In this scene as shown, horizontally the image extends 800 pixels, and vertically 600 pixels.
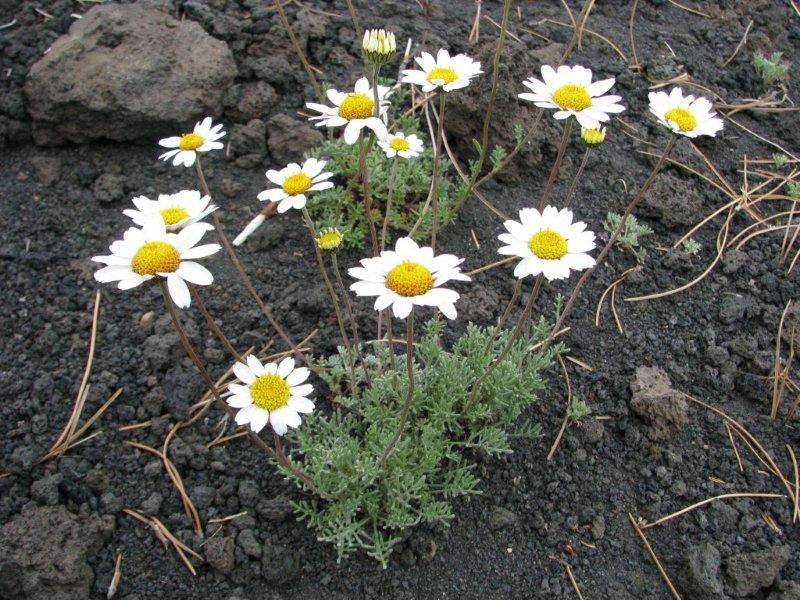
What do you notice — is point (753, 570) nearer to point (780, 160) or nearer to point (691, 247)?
point (691, 247)

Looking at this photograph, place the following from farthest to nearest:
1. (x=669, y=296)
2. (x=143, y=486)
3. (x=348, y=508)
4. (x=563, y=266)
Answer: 1. (x=669, y=296)
2. (x=143, y=486)
3. (x=348, y=508)
4. (x=563, y=266)

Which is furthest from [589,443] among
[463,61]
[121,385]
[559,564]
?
[121,385]

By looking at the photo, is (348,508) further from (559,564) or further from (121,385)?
(121,385)

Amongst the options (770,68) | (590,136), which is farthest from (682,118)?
(770,68)

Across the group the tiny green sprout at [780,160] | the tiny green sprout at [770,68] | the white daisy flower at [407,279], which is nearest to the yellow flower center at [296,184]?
the white daisy flower at [407,279]

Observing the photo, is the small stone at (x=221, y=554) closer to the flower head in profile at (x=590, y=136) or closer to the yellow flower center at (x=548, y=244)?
the yellow flower center at (x=548, y=244)
